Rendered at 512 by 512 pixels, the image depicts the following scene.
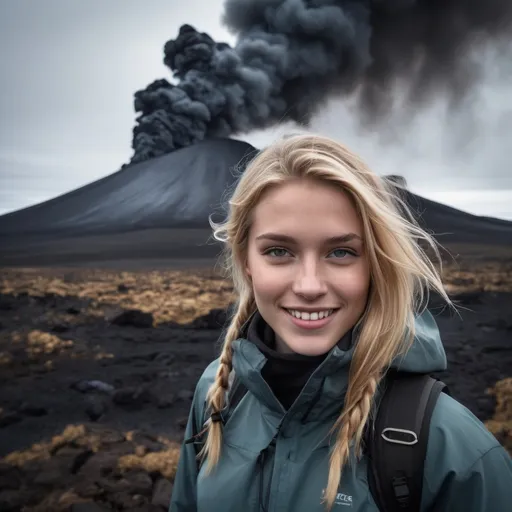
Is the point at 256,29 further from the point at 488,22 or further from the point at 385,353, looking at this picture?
the point at 385,353

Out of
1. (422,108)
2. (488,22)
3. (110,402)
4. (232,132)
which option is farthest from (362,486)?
(232,132)

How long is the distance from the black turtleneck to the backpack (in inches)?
7.5

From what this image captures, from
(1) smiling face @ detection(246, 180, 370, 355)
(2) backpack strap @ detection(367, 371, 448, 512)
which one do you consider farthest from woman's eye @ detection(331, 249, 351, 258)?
(2) backpack strap @ detection(367, 371, 448, 512)

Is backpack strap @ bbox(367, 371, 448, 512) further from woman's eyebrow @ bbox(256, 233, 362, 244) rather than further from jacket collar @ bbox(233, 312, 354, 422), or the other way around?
woman's eyebrow @ bbox(256, 233, 362, 244)

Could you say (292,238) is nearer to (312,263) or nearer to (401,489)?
(312,263)

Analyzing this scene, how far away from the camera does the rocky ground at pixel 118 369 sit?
3.66 m

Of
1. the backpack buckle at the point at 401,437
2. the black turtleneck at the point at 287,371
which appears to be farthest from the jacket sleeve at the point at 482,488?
the black turtleneck at the point at 287,371

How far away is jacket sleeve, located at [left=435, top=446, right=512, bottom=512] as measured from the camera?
978 mm

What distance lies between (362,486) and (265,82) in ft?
90.9

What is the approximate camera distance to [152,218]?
1741cm

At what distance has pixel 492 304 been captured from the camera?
21.2ft

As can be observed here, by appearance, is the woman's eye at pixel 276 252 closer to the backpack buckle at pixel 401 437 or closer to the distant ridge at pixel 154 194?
the backpack buckle at pixel 401 437

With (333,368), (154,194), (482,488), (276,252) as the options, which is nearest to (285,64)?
(154,194)

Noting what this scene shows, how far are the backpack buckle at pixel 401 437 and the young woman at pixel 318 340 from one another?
68mm
